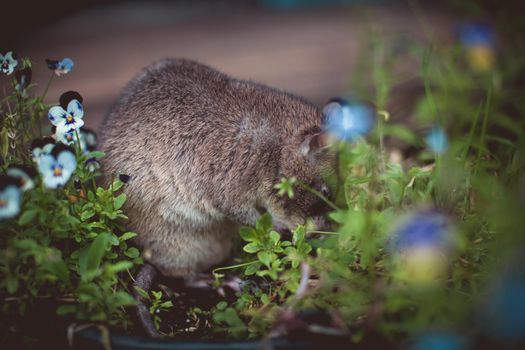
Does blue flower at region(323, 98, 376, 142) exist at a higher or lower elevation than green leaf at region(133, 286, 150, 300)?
higher

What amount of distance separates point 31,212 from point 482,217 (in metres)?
1.67

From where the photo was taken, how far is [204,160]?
231 cm

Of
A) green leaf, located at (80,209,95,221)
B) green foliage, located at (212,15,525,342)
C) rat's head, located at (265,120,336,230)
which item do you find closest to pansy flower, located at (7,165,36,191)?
green leaf, located at (80,209,95,221)

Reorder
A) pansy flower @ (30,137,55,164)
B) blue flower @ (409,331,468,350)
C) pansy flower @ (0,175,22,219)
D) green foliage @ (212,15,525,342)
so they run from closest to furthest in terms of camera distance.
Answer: blue flower @ (409,331,468,350)
green foliage @ (212,15,525,342)
pansy flower @ (0,175,22,219)
pansy flower @ (30,137,55,164)

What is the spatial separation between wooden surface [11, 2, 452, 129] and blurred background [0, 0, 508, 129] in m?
0.01

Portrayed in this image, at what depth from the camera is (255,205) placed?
240cm

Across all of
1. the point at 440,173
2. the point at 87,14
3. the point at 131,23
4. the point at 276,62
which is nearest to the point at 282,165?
the point at 440,173

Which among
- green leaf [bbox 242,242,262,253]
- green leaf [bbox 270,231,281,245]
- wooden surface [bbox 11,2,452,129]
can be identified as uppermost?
wooden surface [bbox 11,2,452,129]

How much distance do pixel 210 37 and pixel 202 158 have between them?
13.0 feet

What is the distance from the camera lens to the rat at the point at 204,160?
7.55 ft

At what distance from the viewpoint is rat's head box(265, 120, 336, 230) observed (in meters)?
2.27

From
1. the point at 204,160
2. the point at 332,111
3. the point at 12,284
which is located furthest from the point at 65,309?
the point at 332,111

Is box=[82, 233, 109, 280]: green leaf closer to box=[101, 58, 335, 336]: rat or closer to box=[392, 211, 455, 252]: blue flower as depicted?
box=[101, 58, 335, 336]: rat

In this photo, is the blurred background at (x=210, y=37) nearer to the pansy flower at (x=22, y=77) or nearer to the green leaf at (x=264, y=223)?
the pansy flower at (x=22, y=77)
